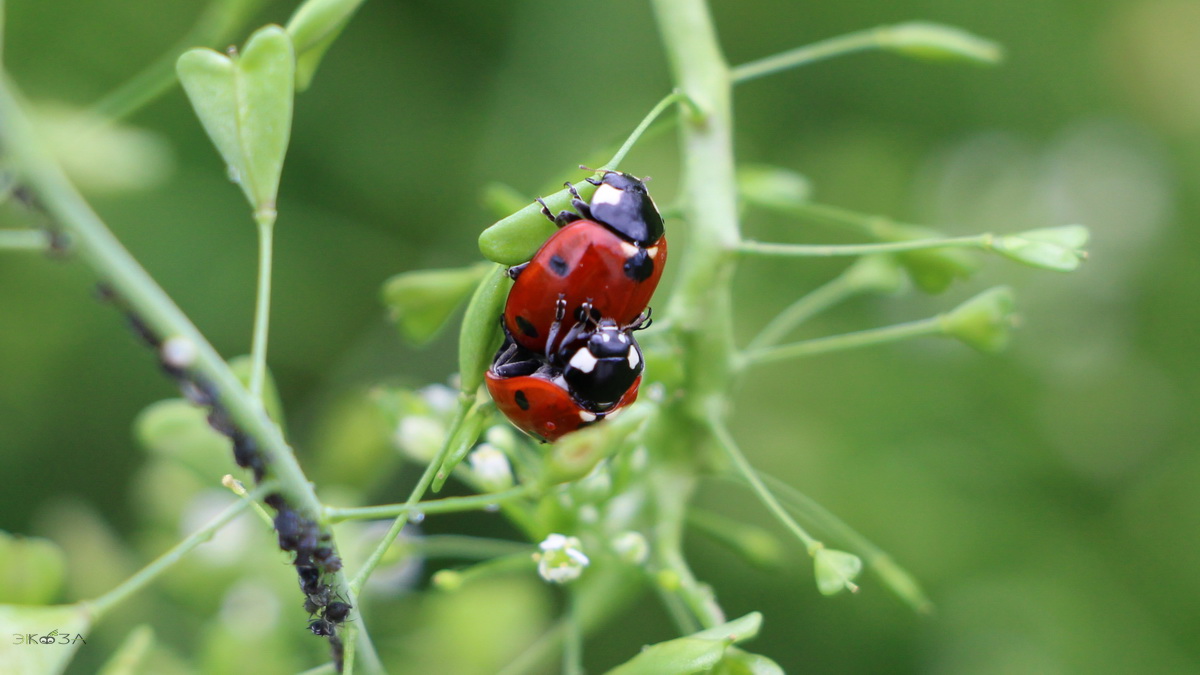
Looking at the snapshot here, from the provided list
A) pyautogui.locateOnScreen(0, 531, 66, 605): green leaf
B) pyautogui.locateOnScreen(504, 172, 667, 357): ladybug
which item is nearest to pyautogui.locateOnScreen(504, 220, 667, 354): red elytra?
pyautogui.locateOnScreen(504, 172, 667, 357): ladybug

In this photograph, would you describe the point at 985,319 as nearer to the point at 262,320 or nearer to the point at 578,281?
the point at 578,281

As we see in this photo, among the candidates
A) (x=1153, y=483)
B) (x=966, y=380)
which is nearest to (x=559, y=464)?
(x=966, y=380)

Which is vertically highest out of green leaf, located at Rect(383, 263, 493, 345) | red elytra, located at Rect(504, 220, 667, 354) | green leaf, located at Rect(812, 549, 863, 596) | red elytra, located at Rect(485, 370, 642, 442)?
green leaf, located at Rect(383, 263, 493, 345)

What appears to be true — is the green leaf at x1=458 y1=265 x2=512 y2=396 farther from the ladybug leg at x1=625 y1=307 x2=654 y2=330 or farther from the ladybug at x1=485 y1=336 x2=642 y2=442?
the ladybug leg at x1=625 y1=307 x2=654 y2=330

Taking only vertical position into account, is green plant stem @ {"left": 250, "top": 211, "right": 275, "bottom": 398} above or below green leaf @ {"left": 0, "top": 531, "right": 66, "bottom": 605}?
below

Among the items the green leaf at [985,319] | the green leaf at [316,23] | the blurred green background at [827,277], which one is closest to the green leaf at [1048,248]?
the green leaf at [985,319]

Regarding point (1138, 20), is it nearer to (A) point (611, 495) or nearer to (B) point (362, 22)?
(B) point (362, 22)
